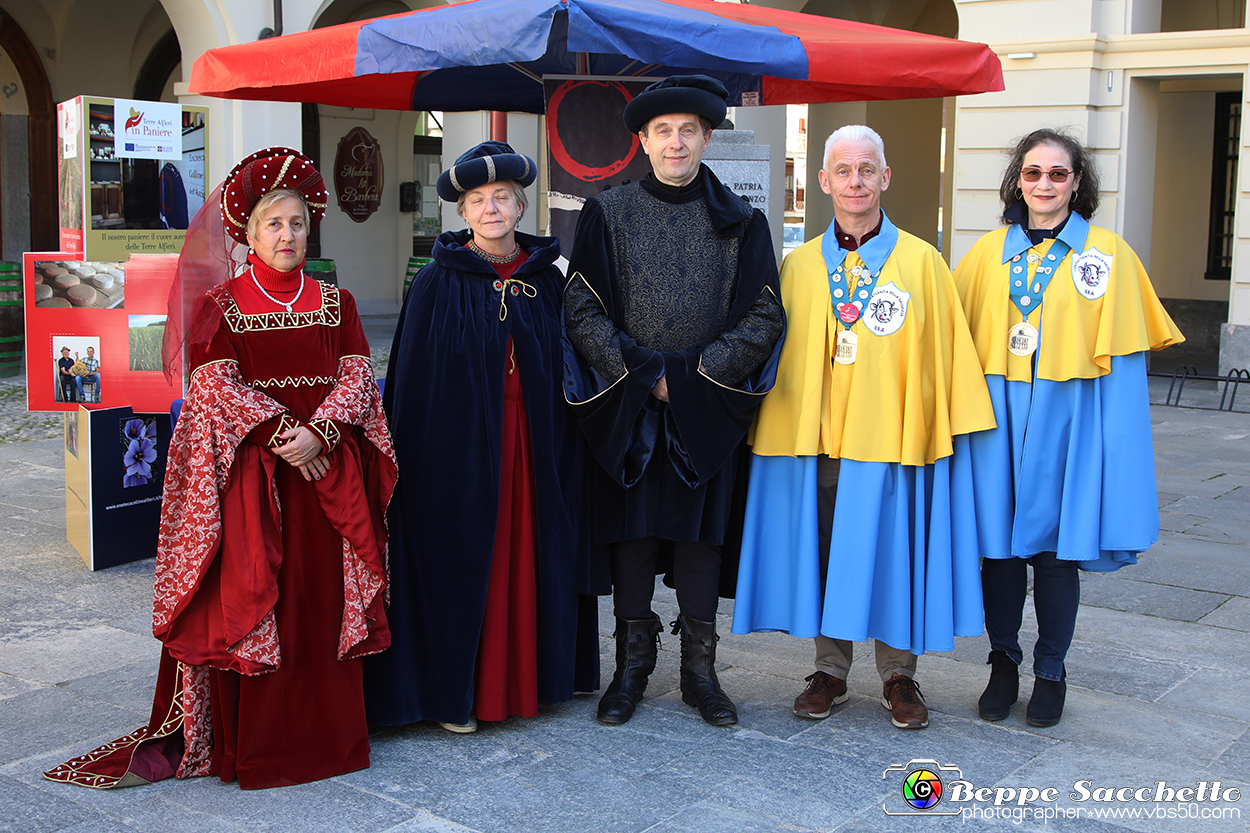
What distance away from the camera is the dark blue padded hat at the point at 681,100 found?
3.25 m

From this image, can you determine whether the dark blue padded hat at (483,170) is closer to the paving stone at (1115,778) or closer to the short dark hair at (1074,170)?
the short dark hair at (1074,170)

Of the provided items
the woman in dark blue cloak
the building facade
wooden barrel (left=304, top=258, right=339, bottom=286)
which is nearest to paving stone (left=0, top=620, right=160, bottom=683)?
the woman in dark blue cloak

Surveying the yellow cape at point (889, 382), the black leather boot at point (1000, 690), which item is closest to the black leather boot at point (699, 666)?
the yellow cape at point (889, 382)

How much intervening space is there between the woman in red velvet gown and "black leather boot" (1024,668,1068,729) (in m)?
1.90

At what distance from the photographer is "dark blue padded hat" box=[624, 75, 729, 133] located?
3.25 m

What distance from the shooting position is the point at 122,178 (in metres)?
5.84

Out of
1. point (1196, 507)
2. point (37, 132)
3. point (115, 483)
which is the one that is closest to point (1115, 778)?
point (1196, 507)

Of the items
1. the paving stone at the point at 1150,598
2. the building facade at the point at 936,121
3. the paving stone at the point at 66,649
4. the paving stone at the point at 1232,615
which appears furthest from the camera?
the building facade at the point at 936,121

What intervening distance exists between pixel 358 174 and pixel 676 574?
43.0ft

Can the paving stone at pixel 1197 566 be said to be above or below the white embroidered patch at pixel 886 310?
below

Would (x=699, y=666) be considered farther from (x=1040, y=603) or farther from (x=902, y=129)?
(x=902, y=129)

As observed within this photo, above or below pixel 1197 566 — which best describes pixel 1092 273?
above

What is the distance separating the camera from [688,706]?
142 inches

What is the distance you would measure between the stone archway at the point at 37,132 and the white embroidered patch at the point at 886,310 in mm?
12757
